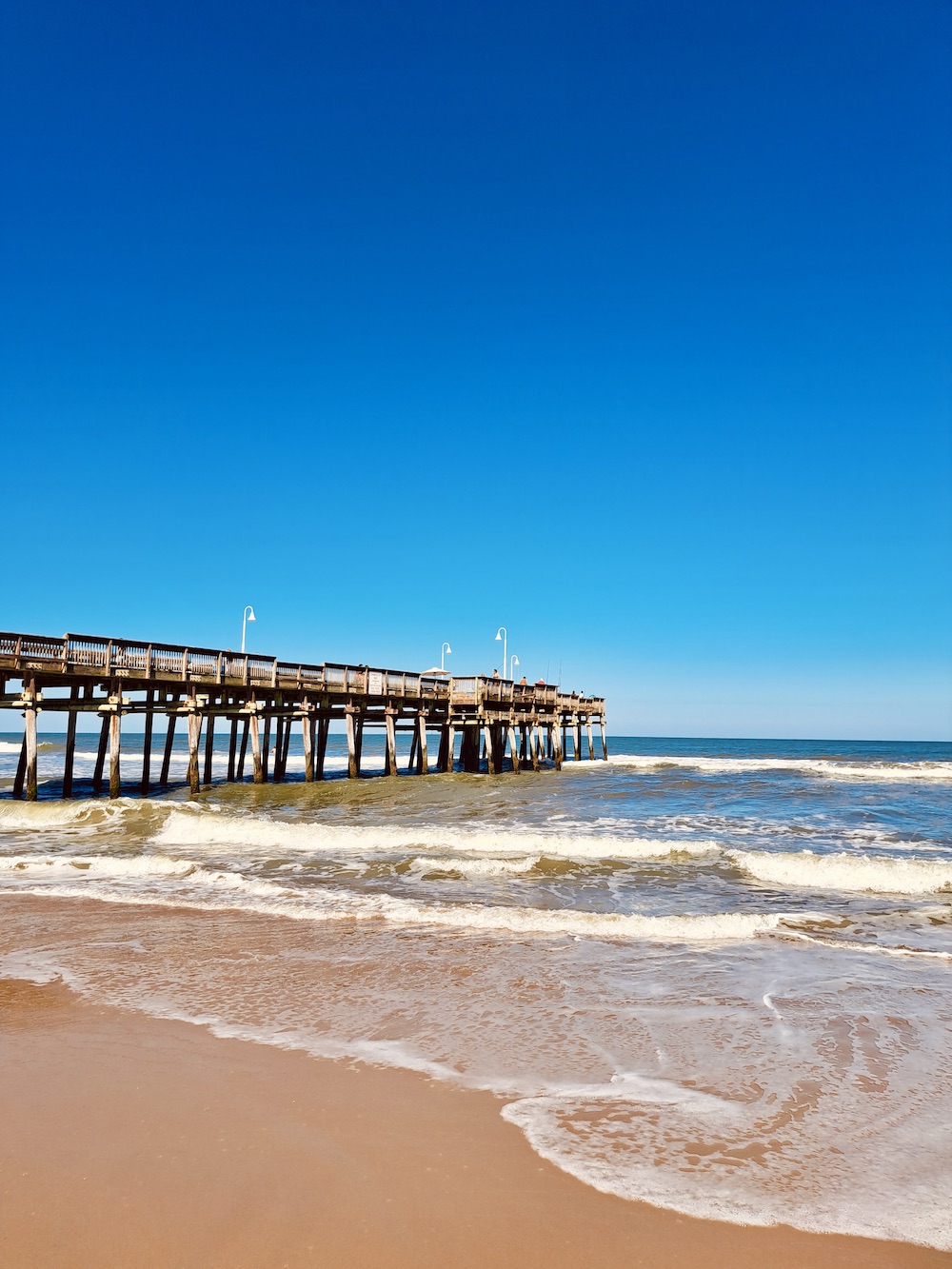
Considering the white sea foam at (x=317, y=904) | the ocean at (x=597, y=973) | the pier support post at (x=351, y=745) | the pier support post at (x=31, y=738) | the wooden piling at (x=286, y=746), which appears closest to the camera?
the ocean at (x=597, y=973)

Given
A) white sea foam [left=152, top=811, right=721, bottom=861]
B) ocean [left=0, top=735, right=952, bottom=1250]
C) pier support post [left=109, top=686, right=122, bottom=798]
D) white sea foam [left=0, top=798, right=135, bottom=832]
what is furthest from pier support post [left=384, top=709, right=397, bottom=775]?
white sea foam [left=152, top=811, right=721, bottom=861]

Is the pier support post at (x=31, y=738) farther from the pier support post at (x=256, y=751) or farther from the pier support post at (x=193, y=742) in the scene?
the pier support post at (x=256, y=751)

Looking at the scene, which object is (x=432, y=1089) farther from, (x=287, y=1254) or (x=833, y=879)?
(x=833, y=879)

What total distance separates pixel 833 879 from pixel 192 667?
1997 centimetres

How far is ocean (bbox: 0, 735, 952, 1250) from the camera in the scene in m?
4.36

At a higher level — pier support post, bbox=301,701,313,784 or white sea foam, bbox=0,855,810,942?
pier support post, bbox=301,701,313,784

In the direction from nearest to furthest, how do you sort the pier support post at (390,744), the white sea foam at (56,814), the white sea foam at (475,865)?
1. the white sea foam at (475,865)
2. the white sea foam at (56,814)
3. the pier support post at (390,744)

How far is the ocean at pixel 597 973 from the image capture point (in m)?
4.36

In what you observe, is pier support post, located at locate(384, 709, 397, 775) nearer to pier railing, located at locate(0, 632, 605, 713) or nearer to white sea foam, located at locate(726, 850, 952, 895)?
pier railing, located at locate(0, 632, 605, 713)

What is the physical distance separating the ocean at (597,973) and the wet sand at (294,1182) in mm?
254

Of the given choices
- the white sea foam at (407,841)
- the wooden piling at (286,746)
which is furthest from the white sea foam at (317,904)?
the wooden piling at (286,746)

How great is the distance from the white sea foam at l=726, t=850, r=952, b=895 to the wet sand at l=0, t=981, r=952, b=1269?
33.4 feet

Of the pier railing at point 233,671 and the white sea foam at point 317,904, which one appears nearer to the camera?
the white sea foam at point 317,904

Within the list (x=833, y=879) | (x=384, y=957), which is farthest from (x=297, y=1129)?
(x=833, y=879)
